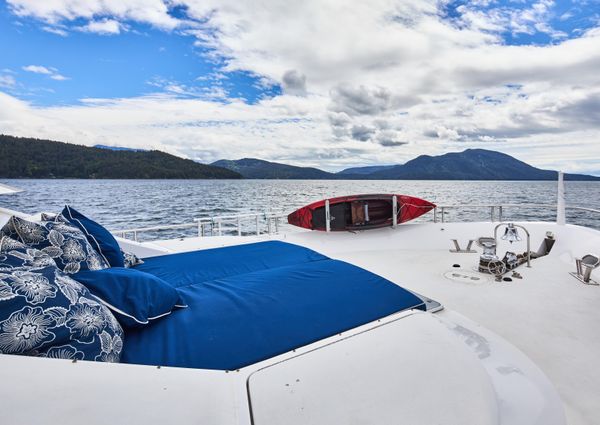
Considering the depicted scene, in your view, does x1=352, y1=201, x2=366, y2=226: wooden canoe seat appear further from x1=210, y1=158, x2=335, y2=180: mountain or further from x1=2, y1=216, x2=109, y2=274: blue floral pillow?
x1=210, y1=158, x2=335, y2=180: mountain

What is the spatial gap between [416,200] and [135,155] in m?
33.0

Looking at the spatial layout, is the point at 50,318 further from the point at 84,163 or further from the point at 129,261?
the point at 84,163

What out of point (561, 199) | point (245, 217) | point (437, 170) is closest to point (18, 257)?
point (245, 217)

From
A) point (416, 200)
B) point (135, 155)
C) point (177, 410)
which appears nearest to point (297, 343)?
point (177, 410)

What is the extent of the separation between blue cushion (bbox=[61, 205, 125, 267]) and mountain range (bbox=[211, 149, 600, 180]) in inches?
2448

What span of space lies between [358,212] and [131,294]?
349 centimetres

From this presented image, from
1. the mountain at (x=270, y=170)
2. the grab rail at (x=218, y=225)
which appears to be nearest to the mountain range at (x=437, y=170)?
the mountain at (x=270, y=170)

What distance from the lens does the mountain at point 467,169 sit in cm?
6694

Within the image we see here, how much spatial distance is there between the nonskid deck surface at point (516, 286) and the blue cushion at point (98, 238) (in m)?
1.31

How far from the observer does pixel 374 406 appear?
27.1 inches

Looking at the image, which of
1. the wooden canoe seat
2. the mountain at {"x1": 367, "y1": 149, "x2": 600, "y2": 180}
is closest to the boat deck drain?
the wooden canoe seat

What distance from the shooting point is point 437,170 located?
240 feet

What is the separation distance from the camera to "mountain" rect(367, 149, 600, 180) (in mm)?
66938

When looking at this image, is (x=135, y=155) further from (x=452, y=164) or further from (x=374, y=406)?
(x=452, y=164)
